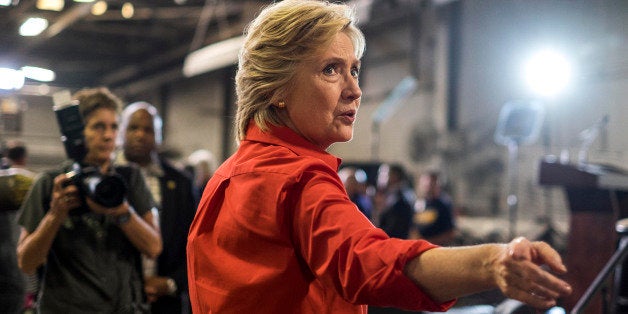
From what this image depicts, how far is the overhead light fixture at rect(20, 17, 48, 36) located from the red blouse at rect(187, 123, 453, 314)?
11.6 meters

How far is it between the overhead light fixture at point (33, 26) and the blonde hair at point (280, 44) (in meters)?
11.5

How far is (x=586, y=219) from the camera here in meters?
3.81

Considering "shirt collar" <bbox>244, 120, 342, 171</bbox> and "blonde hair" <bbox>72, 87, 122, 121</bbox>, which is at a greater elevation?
"blonde hair" <bbox>72, 87, 122, 121</bbox>

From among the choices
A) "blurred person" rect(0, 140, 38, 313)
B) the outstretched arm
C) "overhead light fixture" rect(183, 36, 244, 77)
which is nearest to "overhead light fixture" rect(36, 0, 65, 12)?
"overhead light fixture" rect(183, 36, 244, 77)

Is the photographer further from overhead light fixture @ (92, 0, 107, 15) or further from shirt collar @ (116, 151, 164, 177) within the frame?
overhead light fixture @ (92, 0, 107, 15)

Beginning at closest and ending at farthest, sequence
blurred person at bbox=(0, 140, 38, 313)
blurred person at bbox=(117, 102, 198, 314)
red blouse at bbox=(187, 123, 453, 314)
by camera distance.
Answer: red blouse at bbox=(187, 123, 453, 314) → blurred person at bbox=(0, 140, 38, 313) → blurred person at bbox=(117, 102, 198, 314)

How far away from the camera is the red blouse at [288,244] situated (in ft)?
2.93

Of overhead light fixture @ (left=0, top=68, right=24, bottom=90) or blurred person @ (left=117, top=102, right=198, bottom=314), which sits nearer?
blurred person @ (left=117, top=102, right=198, bottom=314)

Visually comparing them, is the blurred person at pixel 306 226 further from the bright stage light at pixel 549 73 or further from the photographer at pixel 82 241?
the bright stage light at pixel 549 73

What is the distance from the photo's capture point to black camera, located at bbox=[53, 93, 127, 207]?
2062 millimetres

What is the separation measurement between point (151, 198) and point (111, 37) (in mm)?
14863

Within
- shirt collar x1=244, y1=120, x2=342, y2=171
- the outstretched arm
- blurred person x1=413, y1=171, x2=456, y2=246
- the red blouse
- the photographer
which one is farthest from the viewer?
blurred person x1=413, y1=171, x2=456, y2=246

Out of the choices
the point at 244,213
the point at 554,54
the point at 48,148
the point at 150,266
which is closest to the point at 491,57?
the point at 554,54

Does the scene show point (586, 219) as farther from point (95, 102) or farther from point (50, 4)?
point (50, 4)
